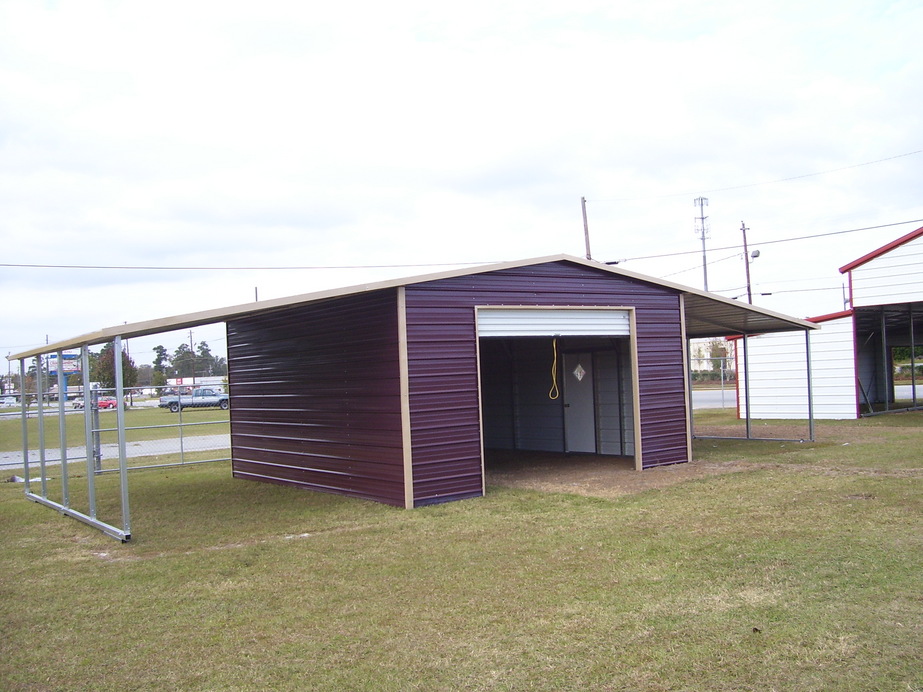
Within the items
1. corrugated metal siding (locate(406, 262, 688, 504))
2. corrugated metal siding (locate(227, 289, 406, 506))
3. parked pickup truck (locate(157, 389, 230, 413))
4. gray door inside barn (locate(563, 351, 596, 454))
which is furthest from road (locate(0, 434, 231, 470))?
parked pickup truck (locate(157, 389, 230, 413))

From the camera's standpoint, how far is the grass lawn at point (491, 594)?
4391mm

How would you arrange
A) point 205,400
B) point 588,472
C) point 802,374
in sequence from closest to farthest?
point 588,472 < point 802,374 < point 205,400

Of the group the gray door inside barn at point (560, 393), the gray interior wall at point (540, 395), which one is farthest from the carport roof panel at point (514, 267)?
the gray interior wall at point (540, 395)

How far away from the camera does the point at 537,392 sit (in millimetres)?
15797

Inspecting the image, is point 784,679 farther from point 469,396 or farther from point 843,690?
point 469,396

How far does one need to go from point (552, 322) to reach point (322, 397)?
3365mm

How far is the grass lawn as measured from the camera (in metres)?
4.39

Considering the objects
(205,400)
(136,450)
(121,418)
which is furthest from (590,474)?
(205,400)

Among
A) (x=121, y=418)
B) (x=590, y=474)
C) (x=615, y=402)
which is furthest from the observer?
(x=615, y=402)

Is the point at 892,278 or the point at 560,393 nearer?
the point at 560,393

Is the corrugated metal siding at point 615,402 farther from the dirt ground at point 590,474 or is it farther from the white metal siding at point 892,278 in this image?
the white metal siding at point 892,278

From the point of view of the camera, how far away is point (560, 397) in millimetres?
15266

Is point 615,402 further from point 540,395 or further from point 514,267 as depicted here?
point 514,267

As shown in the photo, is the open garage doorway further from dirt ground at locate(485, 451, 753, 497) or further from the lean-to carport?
the lean-to carport
